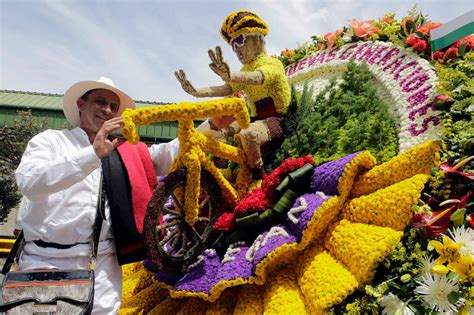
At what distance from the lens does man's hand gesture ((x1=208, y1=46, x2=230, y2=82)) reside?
8.49 ft

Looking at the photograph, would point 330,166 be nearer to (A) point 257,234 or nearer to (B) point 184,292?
(A) point 257,234

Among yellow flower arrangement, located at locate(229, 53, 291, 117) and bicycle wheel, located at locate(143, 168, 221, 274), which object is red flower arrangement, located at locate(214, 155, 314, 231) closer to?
bicycle wheel, located at locate(143, 168, 221, 274)

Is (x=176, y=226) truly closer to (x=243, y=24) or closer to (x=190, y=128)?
(x=190, y=128)

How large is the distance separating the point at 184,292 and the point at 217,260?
0.28 m

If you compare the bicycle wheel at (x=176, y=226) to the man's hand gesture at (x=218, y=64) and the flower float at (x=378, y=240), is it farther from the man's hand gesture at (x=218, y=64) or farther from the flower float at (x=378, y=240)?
the man's hand gesture at (x=218, y=64)

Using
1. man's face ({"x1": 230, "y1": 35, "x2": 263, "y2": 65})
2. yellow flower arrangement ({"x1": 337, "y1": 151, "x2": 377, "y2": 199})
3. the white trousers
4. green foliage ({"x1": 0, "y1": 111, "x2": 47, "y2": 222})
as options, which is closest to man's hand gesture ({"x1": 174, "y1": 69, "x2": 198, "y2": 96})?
man's face ({"x1": 230, "y1": 35, "x2": 263, "y2": 65})

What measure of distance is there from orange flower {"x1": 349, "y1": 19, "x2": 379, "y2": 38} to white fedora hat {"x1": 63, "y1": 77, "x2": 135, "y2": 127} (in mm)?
2059

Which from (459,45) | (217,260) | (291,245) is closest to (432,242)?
(291,245)

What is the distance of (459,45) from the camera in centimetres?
262

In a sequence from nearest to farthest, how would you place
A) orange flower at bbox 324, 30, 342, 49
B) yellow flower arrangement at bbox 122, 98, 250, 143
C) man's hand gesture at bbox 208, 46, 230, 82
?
yellow flower arrangement at bbox 122, 98, 250, 143
man's hand gesture at bbox 208, 46, 230, 82
orange flower at bbox 324, 30, 342, 49

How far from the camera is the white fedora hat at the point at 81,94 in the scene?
7.91 feet

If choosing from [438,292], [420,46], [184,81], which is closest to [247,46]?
[184,81]

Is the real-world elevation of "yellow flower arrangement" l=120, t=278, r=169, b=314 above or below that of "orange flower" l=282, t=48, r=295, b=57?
below

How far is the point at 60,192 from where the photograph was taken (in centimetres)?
210
